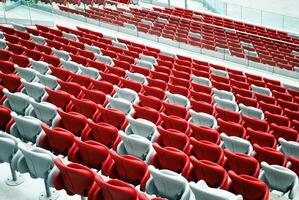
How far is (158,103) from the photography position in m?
6.75

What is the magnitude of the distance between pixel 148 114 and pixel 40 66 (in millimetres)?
2643

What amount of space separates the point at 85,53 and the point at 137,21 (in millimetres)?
4396

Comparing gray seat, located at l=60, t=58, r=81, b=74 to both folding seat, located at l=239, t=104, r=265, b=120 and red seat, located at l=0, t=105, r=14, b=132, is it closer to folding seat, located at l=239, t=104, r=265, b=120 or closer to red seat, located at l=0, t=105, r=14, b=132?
red seat, located at l=0, t=105, r=14, b=132

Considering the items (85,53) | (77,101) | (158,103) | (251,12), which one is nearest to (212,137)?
(158,103)

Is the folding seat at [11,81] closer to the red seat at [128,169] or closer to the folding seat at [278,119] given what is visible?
the red seat at [128,169]

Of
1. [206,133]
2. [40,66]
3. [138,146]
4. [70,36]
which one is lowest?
[206,133]

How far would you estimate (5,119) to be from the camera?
18.1ft

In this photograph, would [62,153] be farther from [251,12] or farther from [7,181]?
[251,12]

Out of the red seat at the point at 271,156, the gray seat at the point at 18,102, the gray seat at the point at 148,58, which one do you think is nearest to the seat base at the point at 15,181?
the gray seat at the point at 18,102

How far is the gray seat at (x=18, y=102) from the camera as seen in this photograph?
593cm

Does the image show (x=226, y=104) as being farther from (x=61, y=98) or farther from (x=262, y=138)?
(x=61, y=98)

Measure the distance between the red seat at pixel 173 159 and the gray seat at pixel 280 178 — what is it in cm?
90

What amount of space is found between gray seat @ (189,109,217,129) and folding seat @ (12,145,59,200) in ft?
8.38

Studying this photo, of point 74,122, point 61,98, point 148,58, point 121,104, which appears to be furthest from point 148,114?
point 148,58
